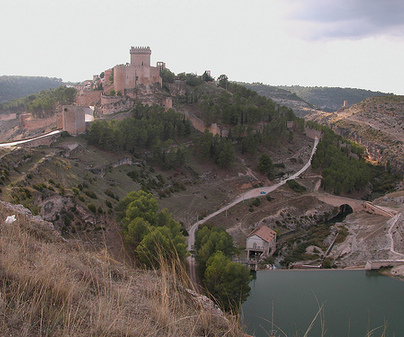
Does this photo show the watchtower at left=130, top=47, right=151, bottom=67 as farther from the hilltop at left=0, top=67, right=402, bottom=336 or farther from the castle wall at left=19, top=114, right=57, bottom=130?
the castle wall at left=19, top=114, right=57, bottom=130

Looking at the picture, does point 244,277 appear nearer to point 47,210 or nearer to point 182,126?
point 47,210

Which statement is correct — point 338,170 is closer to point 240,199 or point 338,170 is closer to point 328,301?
point 240,199

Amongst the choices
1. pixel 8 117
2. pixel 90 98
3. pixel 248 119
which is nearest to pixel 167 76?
pixel 90 98

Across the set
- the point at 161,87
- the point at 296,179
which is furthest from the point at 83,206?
the point at 161,87

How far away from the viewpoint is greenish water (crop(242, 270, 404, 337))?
596 inches

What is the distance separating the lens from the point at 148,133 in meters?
33.1

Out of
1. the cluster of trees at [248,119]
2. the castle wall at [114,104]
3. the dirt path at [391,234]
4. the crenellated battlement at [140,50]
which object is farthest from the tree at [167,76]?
the dirt path at [391,234]

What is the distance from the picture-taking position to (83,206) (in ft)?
60.9

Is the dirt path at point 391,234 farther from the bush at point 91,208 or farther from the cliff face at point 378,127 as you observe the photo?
the cliff face at point 378,127

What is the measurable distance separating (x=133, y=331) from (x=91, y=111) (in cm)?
3908

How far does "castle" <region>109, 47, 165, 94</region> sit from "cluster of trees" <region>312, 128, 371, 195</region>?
2082cm

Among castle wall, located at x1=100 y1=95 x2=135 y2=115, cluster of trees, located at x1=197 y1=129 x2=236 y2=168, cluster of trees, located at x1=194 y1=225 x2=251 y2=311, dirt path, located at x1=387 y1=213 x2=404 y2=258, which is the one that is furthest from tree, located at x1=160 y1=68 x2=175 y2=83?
cluster of trees, located at x1=194 y1=225 x2=251 y2=311

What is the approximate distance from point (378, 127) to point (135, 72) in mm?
45232

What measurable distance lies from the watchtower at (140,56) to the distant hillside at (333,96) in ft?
349
